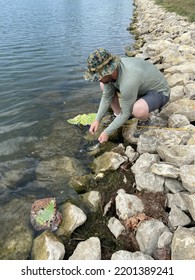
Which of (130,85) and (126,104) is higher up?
(130,85)

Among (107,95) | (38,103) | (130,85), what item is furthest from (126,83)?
(38,103)

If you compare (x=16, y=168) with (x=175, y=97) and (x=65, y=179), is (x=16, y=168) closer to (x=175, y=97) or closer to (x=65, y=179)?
(x=65, y=179)

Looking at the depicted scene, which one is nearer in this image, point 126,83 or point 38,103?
point 126,83

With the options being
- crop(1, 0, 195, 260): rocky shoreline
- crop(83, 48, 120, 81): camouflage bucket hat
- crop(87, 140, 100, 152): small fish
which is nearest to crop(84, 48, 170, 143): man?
crop(83, 48, 120, 81): camouflage bucket hat

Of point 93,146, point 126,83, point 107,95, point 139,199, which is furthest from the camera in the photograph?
point 93,146

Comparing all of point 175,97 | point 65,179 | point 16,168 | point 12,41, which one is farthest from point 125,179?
point 12,41

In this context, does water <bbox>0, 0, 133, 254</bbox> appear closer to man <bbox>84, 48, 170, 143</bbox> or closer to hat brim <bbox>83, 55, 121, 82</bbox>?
man <bbox>84, 48, 170, 143</bbox>

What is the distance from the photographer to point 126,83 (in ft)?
14.9

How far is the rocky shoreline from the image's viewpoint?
3.67m

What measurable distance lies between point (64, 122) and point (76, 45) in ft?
35.1

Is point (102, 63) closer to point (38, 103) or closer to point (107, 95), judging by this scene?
point (107, 95)

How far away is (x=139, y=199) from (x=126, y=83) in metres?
1.80

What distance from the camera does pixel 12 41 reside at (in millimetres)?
17344

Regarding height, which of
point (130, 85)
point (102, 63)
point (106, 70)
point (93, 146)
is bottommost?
point (93, 146)
